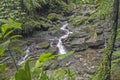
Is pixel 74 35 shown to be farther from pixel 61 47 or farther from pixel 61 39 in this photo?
pixel 61 47

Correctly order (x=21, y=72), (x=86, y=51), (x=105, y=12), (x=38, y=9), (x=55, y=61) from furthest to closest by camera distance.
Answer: (x=38, y=9)
(x=86, y=51)
(x=55, y=61)
(x=105, y=12)
(x=21, y=72)

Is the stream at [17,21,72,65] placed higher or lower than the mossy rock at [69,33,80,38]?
lower

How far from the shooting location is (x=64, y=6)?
1390 centimetres

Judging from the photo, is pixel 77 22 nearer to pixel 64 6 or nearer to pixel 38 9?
pixel 38 9

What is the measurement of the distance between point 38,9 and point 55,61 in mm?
5660

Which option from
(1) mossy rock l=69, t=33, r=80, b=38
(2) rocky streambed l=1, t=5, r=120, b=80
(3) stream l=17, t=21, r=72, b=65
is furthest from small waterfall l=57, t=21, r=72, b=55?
(1) mossy rock l=69, t=33, r=80, b=38

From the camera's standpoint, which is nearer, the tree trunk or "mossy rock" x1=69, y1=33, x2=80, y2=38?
the tree trunk

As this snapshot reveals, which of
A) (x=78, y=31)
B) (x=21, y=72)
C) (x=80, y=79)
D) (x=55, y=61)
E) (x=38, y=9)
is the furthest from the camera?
(x=38, y=9)

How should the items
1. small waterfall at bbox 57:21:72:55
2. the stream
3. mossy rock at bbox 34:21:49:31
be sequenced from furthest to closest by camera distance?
mossy rock at bbox 34:21:49:31
small waterfall at bbox 57:21:72:55
the stream

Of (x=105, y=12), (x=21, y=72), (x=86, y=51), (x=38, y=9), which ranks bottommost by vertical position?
(x=86, y=51)

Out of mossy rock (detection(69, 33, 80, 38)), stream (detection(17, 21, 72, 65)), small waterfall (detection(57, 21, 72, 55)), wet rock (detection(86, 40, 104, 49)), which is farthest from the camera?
mossy rock (detection(69, 33, 80, 38))

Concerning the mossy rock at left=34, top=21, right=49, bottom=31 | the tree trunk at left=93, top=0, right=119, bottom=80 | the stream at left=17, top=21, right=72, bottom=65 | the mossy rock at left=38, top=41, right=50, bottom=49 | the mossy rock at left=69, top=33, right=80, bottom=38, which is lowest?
the stream at left=17, top=21, right=72, bottom=65

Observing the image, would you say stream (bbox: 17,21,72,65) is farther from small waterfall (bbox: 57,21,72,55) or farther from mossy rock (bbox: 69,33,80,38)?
mossy rock (bbox: 69,33,80,38)

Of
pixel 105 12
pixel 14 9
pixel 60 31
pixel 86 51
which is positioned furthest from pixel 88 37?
pixel 105 12
